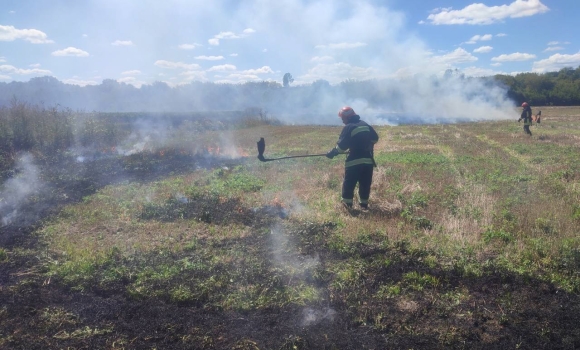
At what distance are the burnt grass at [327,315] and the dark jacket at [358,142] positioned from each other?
2.24 m

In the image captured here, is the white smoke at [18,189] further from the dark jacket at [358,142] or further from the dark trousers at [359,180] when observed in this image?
the dark jacket at [358,142]

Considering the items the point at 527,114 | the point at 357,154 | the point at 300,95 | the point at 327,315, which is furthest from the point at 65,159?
the point at 300,95

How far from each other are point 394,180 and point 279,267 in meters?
5.79

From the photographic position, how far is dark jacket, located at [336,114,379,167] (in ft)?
25.4

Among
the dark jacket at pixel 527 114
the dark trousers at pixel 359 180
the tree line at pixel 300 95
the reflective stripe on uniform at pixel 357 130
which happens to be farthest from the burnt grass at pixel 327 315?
the tree line at pixel 300 95

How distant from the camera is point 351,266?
543 centimetres

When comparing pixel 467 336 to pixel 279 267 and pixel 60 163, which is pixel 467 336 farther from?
pixel 60 163

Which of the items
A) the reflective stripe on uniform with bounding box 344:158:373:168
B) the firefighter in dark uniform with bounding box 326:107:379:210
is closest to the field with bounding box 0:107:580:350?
the firefighter in dark uniform with bounding box 326:107:379:210

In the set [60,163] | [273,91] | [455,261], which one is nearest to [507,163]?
[455,261]

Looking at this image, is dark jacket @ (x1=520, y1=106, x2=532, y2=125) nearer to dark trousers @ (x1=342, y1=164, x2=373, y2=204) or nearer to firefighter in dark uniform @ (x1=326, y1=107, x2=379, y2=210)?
firefighter in dark uniform @ (x1=326, y1=107, x2=379, y2=210)

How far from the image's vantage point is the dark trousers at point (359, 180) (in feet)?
25.8

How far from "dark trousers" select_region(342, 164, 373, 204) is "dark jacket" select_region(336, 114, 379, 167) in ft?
0.35

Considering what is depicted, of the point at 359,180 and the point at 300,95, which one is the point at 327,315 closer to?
the point at 359,180

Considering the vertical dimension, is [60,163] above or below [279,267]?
above
